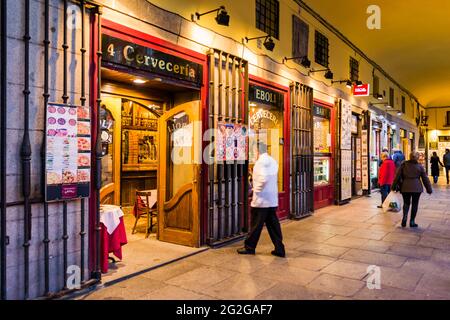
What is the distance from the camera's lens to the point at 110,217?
16.4 ft

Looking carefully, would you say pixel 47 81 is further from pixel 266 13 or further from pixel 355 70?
pixel 355 70

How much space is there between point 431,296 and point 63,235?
408 cm

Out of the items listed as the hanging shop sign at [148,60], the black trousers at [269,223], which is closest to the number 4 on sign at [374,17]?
the hanging shop sign at [148,60]

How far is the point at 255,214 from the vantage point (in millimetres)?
5664

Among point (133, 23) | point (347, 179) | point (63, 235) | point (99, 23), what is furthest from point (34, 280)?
point (347, 179)

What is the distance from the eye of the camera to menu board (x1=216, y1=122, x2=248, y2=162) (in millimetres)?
6402

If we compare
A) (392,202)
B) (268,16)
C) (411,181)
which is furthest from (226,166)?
(392,202)

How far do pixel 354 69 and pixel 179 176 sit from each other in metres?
9.65

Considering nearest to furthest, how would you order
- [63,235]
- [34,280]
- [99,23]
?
[34,280] < [63,235] < [99,23]

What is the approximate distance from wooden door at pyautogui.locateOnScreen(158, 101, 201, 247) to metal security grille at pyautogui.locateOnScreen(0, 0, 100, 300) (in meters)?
2.06

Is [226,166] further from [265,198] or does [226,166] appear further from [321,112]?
[321,112]

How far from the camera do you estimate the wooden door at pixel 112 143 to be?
27.7ft

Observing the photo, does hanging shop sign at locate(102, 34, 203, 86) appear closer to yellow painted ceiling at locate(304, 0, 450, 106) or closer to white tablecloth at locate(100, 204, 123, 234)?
white tablecloth at locate(100, 204, 123, 234)
